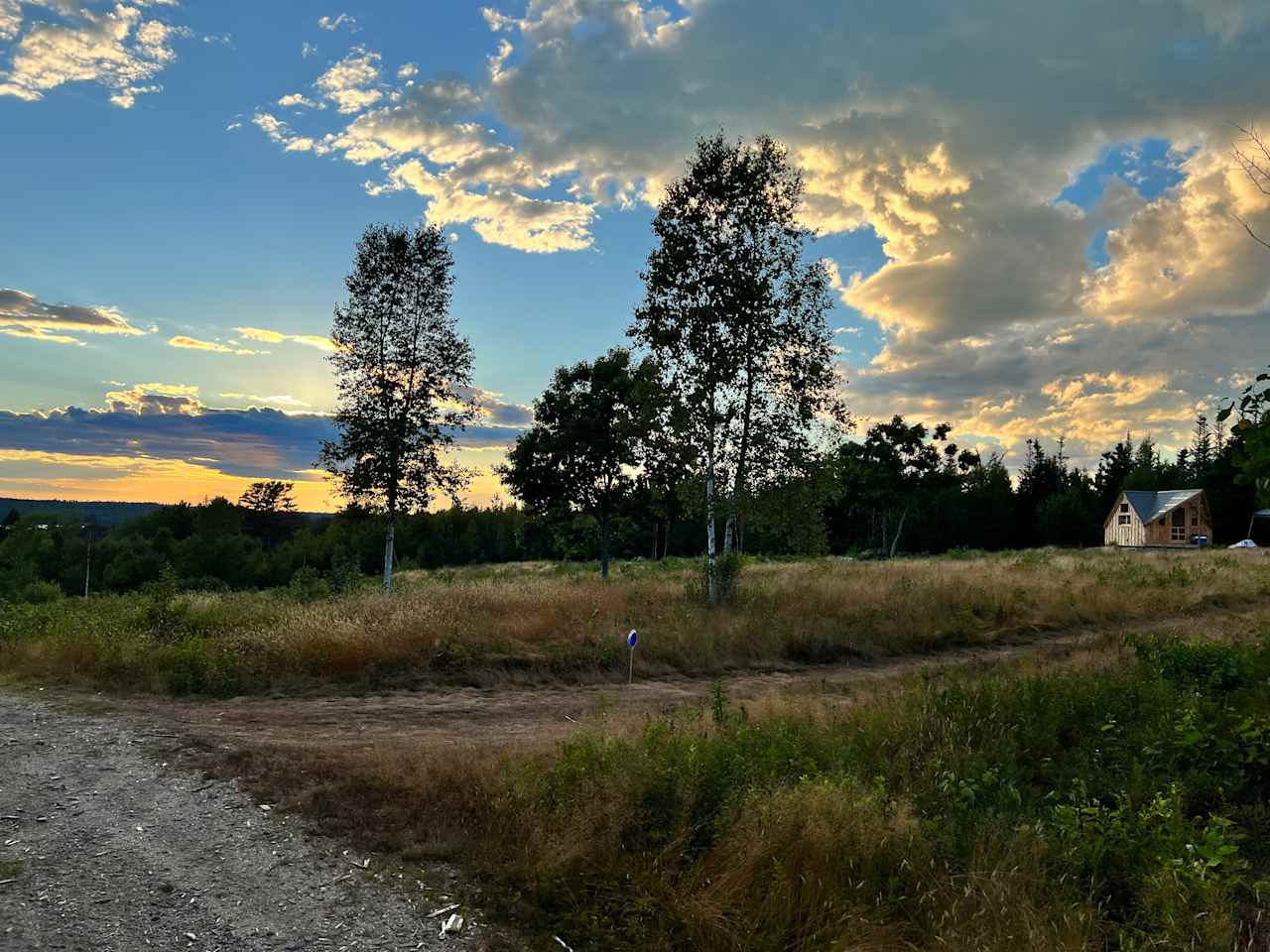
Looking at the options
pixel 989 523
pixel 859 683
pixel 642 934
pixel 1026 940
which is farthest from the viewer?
pixel 989 523

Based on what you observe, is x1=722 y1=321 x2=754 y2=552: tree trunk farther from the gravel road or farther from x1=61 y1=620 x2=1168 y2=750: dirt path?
the gravel road

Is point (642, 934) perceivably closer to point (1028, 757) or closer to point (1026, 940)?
point (1026, 940)

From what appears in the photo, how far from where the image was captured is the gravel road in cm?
459

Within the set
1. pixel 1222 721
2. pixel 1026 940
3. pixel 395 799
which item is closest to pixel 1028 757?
pixel 1222 721

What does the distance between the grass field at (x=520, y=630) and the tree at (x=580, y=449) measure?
15595mm

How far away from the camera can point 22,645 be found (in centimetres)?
1266

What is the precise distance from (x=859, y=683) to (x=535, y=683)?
5.39 metres

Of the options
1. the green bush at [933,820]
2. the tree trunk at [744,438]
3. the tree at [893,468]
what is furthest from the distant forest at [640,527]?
the green bush at [933,820]

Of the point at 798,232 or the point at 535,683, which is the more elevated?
the point at 798,232

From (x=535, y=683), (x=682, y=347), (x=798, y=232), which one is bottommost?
(x=535, y=683)

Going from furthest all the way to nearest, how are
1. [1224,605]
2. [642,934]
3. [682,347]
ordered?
[1224,605] → [682,347] → [642,934]

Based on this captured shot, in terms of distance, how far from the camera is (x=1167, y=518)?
66.1 meters

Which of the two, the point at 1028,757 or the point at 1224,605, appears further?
the point at 1224,605

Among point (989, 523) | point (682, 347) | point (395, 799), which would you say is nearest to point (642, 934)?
point (395, 799)
